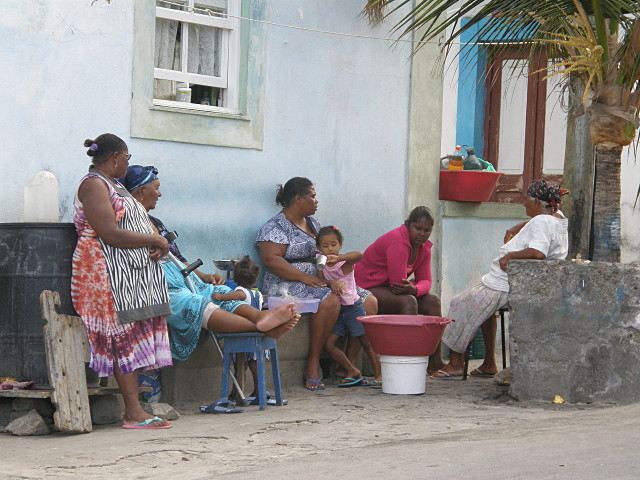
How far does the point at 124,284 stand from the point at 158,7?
2.47m

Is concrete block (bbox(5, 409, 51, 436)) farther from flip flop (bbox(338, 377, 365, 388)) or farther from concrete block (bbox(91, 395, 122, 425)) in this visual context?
flip flop (bbox(338, 377, 365, 388))

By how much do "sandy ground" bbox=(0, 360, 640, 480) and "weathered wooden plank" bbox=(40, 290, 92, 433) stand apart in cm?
11

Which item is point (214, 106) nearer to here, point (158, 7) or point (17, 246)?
point (158, 7)

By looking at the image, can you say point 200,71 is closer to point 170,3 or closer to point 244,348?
point 170,3

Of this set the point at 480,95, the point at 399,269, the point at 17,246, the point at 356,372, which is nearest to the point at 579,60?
the point at 399,269

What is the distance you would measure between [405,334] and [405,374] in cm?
29

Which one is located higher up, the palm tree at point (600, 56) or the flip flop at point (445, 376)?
the palm tree at point (600, 56)

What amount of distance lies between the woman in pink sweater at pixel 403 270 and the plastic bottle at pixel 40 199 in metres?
2.67

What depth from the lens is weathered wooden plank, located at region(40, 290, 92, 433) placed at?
618 cm

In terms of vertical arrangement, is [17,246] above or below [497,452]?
above

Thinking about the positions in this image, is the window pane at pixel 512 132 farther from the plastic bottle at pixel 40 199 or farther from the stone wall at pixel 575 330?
the plastic bottle at pixel 40 199

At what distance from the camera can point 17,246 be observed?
6.46 meters

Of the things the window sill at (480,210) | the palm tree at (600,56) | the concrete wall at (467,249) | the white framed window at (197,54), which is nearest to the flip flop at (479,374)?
the concrete wall at (467,249)

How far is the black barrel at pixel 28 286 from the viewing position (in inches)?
253
